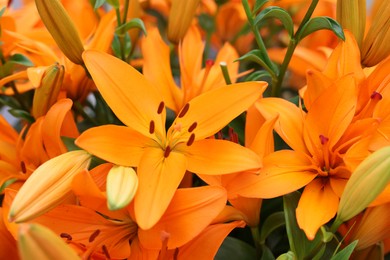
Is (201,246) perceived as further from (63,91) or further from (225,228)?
(63,91)

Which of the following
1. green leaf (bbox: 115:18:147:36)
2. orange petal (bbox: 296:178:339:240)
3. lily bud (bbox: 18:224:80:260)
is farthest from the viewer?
green leaf (bbox: 115:18:147:36)

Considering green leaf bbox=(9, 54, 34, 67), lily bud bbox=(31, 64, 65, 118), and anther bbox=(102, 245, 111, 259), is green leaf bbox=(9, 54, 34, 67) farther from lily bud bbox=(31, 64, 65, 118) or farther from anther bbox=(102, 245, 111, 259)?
anther bbox=(102, 245, 111, 259)

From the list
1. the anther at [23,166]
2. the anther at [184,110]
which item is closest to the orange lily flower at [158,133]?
the anther at [184,110]

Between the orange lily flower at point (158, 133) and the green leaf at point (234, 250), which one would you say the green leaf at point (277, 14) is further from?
the green leaf at point (234, 250)

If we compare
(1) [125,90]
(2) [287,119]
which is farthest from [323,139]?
(1) [125,90]

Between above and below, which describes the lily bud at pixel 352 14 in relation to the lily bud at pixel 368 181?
above

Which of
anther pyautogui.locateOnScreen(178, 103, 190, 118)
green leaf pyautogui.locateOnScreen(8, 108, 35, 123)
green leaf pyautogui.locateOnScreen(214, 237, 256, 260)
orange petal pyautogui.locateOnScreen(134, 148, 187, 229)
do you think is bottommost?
green leaf pyautogui.locateOnScreen(214, 237, 256, 260)

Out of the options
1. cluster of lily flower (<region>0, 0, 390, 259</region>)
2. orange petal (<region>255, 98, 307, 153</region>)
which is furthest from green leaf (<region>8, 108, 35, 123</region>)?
orange petal (<region>255, 98, 307, 153</region>)
